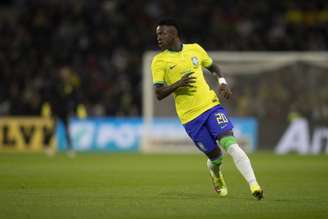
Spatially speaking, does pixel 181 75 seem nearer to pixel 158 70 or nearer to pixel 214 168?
pixel 158 70

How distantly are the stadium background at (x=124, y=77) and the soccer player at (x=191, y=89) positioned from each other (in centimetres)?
542

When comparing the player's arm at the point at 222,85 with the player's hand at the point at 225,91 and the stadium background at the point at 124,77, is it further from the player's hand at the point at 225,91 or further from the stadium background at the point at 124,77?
the stadium background at the point at 124,77

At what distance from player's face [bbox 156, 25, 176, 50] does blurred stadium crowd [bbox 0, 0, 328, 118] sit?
52.7 feet

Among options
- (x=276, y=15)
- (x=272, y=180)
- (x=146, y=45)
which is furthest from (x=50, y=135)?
(x=272, y=180)

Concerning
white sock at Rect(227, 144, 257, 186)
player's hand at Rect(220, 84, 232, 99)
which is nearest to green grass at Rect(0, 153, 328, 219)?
white sock at Rect(227, 144, 257, 186)

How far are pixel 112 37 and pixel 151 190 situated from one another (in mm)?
17134

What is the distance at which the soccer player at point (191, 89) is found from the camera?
1080 centimetres

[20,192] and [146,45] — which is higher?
[146,45]

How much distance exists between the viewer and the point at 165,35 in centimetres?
1093

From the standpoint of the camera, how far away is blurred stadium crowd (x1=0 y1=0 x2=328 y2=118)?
2759 cm

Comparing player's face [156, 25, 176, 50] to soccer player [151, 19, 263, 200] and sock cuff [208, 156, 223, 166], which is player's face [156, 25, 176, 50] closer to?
soccer player [151, 19, 263, 200]

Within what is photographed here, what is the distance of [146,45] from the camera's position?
2902cm

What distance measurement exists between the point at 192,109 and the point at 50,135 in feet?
47.2

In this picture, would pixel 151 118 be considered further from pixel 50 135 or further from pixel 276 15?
pixel 276 15
